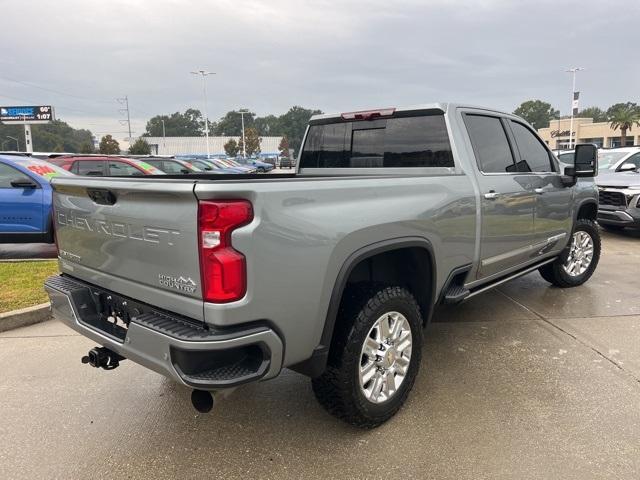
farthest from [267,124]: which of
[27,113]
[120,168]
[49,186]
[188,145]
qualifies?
[49,186]

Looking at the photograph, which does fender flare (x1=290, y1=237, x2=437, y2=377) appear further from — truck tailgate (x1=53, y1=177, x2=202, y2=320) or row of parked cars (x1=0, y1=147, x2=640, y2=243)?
row of parked cars (x1=0, y1=147, x2=640, y2=243)

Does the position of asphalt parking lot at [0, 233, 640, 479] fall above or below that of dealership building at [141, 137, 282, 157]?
below

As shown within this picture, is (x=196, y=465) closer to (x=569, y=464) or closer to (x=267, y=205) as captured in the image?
(x=267, y=205)

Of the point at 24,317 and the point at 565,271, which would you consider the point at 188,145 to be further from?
the point at 565,271

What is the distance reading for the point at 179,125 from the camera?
136m

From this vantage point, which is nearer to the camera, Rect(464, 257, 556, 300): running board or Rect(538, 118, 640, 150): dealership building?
Rect(464, 257, 556, 300): running board

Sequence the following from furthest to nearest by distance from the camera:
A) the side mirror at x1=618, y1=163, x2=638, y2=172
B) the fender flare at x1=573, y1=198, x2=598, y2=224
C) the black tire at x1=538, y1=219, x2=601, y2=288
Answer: the side mirror at x1=618, y1=163, x2=638, y2=172 < the black tire at x1=538, y1=219, x2=601, y2=288 < the fender flare at x1=573, y1=198, x2=598, y2=224

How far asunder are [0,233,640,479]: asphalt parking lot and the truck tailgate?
3.10ft

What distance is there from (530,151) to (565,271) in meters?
1.83

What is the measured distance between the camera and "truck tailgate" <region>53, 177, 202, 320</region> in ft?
7.09

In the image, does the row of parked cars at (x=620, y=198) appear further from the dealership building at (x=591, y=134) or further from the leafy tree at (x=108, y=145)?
the leafy tree at (x=108, y=145)

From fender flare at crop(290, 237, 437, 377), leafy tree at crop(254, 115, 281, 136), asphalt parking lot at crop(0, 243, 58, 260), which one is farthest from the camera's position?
leafy tree at crop(254, 115, 281, 136)

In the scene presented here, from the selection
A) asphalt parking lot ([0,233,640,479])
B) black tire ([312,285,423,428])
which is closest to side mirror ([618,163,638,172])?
asphalt parking lot ([0,233,640,479])

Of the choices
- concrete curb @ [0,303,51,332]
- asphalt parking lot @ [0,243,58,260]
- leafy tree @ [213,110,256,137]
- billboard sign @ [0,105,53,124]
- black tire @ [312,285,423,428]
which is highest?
leafy tree @ [213,110,256,137]
